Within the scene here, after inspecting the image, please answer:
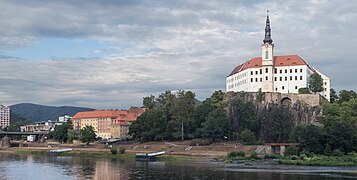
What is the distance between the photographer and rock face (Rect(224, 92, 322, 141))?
4131 inches

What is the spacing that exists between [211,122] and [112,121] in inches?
2614

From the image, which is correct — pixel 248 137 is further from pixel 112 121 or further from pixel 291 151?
pixel 112 121

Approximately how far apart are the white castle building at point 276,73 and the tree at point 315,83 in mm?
1892

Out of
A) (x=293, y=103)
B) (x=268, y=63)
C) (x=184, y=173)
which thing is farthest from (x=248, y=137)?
(x=184, y=173)

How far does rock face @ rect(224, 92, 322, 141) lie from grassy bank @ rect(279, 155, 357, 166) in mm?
24453

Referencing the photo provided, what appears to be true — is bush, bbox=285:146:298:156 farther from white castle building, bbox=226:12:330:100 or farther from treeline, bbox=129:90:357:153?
white castle building, bbox=226:12:330:100

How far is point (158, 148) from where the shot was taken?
10231 centimetres

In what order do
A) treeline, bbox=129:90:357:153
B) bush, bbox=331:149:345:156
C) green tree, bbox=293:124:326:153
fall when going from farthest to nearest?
treeline, bbox=129:90:357:153
green tree, bbox=293:124:326:153
bush, bbox=331:149:345:156

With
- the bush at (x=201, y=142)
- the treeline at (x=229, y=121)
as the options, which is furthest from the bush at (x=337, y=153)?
the bush at (x=201, y=142)

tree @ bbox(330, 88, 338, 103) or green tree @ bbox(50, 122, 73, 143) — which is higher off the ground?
tree @ bbox(330, 88, 338, 103)

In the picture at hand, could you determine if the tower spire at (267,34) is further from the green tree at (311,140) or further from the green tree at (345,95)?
the green tree at (311,140)

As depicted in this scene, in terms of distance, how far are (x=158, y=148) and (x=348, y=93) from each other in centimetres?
4665

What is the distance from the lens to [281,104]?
111375mm

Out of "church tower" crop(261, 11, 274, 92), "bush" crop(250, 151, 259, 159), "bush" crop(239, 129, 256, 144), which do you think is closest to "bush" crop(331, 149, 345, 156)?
"bush" crop(250, 151, 259, 159)
